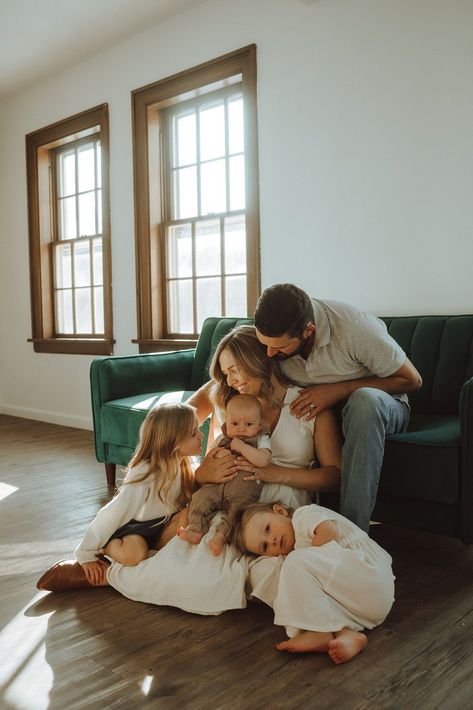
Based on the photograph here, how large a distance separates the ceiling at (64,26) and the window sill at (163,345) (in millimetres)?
2279

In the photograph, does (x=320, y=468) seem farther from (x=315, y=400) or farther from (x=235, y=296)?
(x=235, y=296)

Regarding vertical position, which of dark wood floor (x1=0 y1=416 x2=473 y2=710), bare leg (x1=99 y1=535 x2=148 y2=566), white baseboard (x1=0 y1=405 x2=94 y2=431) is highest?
bare leg (x1=99 y1=535 x2=148 y2=566)

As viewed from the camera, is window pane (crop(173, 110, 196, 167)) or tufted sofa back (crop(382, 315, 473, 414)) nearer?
tufted sofa back (crop(382, 315, 473, 414))

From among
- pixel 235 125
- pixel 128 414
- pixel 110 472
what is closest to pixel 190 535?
pixel 128 414

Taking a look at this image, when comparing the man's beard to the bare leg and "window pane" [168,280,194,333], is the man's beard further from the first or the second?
"window pane" [168,280,194,333]

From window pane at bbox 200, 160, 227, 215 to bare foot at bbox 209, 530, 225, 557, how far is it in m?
2.88

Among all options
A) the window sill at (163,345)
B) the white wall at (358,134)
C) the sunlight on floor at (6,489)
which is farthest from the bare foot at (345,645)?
the window sill at (163,345)

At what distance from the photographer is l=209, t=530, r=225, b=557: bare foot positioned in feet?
6.39

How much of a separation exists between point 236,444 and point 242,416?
0.10 meters

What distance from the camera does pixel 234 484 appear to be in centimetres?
213

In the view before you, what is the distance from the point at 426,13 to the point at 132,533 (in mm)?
2833

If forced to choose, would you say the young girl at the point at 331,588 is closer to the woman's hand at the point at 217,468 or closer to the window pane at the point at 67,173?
the woman's hand at the point at 217,468

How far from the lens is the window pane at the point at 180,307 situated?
4684mm

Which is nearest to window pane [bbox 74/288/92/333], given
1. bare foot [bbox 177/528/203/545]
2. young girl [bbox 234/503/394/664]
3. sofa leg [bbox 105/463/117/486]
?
sofa leg [bbox 105/463/117/486]
